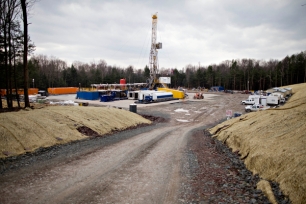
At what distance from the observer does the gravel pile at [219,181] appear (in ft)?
18.8

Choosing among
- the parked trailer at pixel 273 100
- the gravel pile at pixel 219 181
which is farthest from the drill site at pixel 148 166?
the parked trailer at pixel 273 100

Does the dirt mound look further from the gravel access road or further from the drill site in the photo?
the gravel access road

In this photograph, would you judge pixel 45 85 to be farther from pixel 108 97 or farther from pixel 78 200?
pixel 78 200

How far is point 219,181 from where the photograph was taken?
702 cm

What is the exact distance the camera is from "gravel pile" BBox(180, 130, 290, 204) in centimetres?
573

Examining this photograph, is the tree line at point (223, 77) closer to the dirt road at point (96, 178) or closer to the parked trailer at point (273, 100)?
the parked trailer at point (273, 100)

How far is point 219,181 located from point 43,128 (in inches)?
411

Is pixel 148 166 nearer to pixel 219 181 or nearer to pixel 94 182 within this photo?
pixel 94 182

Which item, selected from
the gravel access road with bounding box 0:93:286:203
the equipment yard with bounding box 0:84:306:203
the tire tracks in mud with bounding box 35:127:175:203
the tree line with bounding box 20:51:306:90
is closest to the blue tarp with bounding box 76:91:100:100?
the tree line with bounding box 20:51:306:90

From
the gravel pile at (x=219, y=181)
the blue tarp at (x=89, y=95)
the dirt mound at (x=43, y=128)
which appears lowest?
the gravel pile at (x=219, y=181)

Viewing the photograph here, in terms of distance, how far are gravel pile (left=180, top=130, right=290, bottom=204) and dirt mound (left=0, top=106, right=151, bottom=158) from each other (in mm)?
7729

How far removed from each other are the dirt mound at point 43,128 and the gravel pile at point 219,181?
773cm

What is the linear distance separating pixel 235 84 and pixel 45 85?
3452 inches

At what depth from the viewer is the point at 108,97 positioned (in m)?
47.3
